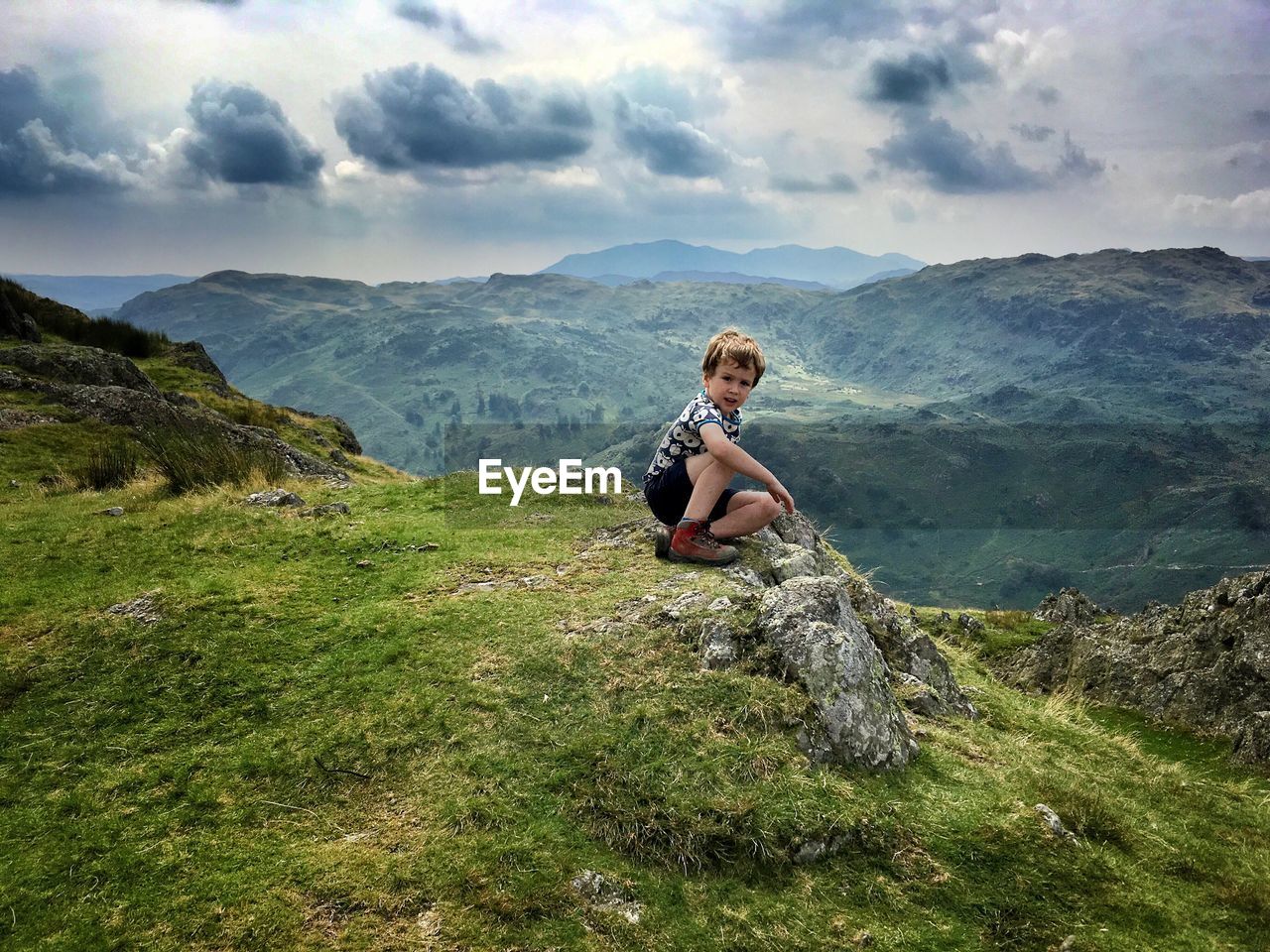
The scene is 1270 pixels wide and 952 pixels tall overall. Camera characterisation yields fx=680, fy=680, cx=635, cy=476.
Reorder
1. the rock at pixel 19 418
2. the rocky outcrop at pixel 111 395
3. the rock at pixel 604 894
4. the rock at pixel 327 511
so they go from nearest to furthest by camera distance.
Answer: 1. the rock at pixel 604 894
2. the rock at pixel 327 511
3. the rock at pixel 19 418
4. the rocky outcrop at pixel 111 395

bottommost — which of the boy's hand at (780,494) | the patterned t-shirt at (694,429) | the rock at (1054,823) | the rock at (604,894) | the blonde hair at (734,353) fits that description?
the rock at (604,894)

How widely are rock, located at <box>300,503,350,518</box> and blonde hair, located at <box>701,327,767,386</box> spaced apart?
9.09 metres

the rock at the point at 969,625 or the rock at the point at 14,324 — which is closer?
the rock at the point at 969,625

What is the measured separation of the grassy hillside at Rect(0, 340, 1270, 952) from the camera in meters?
5.67

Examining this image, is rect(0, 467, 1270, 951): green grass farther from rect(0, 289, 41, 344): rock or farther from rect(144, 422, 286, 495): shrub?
rect(0, 289, 41, 344): rock

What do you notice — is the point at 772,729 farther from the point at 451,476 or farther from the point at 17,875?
the point at 451,476

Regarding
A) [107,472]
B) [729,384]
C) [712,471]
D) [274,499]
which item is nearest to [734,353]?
[729,384]

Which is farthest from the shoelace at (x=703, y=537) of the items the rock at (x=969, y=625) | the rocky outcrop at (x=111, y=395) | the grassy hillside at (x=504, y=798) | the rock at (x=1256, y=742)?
the rock at (x=969, y=625)

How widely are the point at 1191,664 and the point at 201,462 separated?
25644mm

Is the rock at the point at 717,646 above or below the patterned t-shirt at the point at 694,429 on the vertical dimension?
below

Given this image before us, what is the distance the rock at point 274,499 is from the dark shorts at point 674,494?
27.5 feet

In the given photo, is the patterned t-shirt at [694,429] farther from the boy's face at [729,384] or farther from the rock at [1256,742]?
the rock at [1256,742]

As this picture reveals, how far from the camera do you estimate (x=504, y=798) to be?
6719 mm

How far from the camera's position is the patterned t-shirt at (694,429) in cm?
1034
